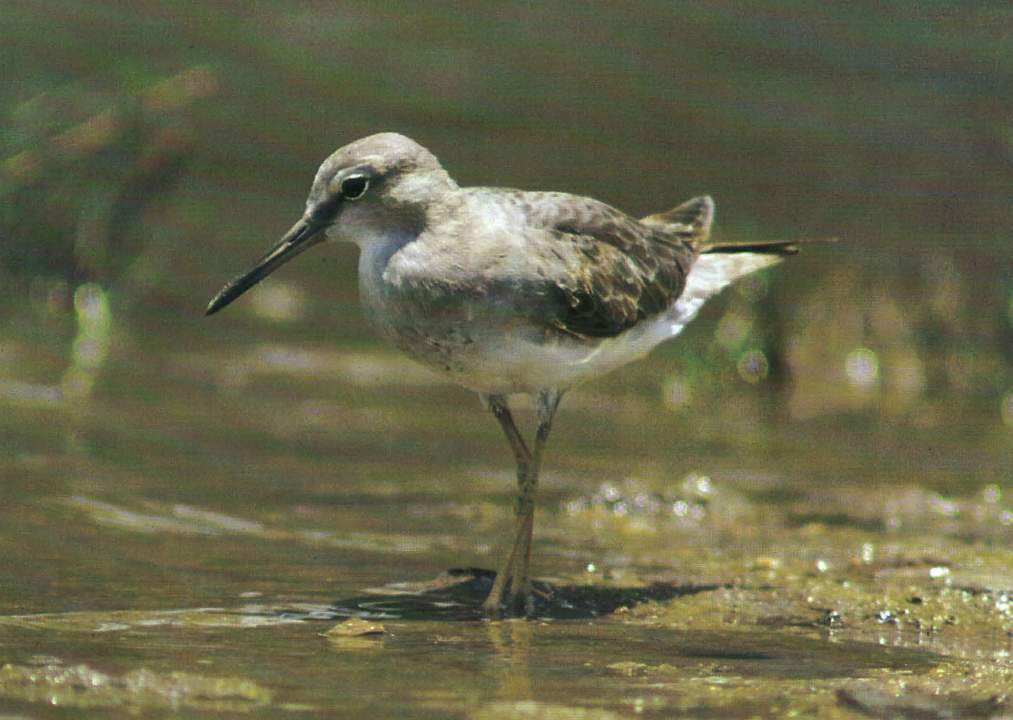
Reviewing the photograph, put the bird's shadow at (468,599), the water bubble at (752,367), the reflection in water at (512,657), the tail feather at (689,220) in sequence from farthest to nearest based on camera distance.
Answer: the water bubble at (752,367) → the tail feather at (689,220) → the bird's shadow at (468,599) → the reflection in water at (512,657)

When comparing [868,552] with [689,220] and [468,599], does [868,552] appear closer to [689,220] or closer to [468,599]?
[689,220]

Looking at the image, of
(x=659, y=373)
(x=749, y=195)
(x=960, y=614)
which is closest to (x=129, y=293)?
(x=659, y=373)

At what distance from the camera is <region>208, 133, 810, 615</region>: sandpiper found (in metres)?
6.36

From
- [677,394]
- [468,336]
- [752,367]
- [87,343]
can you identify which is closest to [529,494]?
[468,336]

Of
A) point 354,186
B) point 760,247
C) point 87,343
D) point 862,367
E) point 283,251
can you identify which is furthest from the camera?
point 862,367

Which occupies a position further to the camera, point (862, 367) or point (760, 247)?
point (862, 367)

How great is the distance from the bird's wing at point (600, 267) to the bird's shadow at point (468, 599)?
102 cm

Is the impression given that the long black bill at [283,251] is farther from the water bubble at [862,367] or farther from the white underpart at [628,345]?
the water bubble at [862,367]

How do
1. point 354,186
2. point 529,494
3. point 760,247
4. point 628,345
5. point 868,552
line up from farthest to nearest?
1. point 760,247
2. point 868,552
3. point 628,345
4. point 529,494
5. point 354,186

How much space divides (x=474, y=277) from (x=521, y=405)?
388 centimetres

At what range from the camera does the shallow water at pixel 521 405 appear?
5.51 m

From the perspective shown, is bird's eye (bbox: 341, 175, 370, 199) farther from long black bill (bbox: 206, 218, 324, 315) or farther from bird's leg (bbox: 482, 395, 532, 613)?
bird's leg (bbox: 482, 395, 532, 613)

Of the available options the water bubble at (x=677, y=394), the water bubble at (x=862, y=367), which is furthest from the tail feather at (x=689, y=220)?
the water bubble at (x=862, y=367)

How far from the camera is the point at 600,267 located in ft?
23.4
